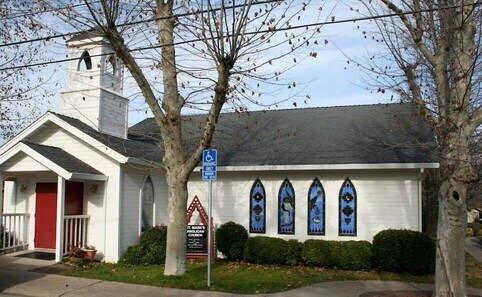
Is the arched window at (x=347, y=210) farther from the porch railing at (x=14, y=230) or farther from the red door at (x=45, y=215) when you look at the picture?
the porch railing at (x=14, y=230)

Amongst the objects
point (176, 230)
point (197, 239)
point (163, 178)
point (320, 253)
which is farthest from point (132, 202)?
point (320, 253)

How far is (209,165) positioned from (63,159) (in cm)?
662

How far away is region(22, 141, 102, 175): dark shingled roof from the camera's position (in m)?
15.9

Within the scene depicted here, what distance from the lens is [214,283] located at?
12625 mm

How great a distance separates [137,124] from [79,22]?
41.1 ft

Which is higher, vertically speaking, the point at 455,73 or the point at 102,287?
the point at 455,73

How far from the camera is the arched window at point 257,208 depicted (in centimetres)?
1819

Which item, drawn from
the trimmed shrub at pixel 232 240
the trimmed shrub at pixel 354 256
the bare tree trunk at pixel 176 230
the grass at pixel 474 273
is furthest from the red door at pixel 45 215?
the grass at pixel 474 273

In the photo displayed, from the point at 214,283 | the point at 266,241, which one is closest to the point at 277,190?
the point at 266,241

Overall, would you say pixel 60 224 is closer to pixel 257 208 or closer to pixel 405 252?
pixel 257 208

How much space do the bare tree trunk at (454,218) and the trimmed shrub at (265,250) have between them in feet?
22.0

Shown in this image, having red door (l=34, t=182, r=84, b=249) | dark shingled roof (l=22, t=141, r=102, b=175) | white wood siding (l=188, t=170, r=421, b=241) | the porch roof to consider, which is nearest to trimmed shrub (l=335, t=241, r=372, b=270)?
white wood siding (l=188, t=170, r=421, b=241)

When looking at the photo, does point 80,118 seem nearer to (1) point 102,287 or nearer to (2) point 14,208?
(2) point 14,208

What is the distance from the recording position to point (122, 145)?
18.0 metres
